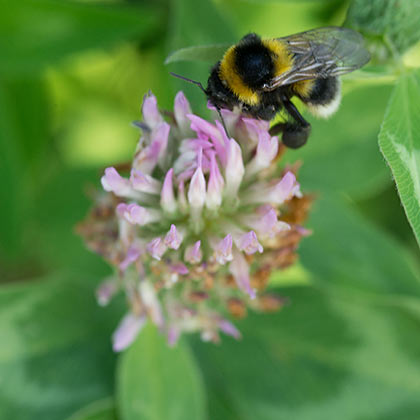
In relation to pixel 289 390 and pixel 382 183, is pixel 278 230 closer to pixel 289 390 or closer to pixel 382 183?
pixel 289 390

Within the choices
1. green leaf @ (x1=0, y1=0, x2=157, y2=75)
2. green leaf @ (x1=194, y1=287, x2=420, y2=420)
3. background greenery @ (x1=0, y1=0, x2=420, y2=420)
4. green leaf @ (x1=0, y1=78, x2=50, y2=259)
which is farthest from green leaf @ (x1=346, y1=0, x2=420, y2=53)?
green leaf @ (x1=0, y1=78, x2=50, y2=259)

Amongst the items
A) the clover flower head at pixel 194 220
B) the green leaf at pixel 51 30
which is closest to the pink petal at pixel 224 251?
the clover flower head at pixel 194 220

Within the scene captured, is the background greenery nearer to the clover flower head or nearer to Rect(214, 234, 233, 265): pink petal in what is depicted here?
the clover flower head

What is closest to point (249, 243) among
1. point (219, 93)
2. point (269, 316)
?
point (219, 93)

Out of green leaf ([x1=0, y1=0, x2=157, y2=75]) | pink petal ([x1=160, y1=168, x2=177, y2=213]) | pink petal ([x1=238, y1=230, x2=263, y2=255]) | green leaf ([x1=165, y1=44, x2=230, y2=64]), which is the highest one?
green leaf ([x1=0, y1=0, x2=157, y2=75])

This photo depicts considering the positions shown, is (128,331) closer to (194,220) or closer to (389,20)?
(194,220)

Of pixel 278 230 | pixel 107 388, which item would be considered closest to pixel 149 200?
pixel 278 230
